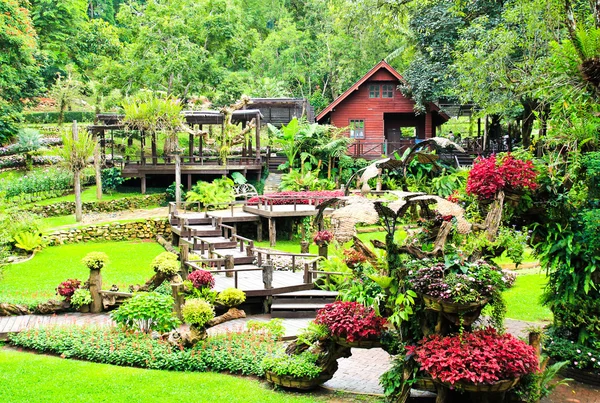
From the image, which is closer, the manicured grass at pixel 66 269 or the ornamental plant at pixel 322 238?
the ornamental plant at pixel 322 238

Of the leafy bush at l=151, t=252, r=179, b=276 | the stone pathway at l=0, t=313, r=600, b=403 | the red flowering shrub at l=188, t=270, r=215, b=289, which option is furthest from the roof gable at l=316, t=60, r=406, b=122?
the leafy bush at l=151, t=252, r=179, b=276

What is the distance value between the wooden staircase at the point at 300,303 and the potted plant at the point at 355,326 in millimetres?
5429

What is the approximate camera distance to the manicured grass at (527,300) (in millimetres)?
15727

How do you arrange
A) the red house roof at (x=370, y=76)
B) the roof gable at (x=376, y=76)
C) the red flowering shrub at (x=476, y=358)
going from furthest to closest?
the roof gable at (x=376, y=76) → the red house roof at (x=370, y=76) → the red flowering shrub at (x=476, y=358)

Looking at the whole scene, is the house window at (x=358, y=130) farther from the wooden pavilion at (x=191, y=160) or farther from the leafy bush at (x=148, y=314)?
the leafy bush at (x=148, y=314)

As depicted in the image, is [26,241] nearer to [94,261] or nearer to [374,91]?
[94,261]

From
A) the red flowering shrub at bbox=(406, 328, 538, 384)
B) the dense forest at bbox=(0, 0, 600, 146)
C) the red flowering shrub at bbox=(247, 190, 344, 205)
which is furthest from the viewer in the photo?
the red flowering shrub at bbox=(247, 190, 344, 205)

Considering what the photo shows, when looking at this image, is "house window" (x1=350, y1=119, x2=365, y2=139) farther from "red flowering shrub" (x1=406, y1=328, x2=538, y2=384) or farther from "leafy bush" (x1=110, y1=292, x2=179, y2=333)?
"red flowering shrub" (x1=406, y1=328, x2=538, y2=384)

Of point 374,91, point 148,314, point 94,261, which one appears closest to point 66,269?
point 94,261

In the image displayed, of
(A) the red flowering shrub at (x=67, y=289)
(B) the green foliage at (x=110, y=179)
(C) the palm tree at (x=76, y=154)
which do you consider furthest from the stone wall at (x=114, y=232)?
(A) the red flowering shrub at (x=67, y=289)

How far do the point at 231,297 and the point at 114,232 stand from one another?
481 inches

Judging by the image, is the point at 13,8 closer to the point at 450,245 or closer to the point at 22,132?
the point at 22,132

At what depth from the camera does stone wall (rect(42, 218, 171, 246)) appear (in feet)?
79.7

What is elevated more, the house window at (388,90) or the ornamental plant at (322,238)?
the house window at (388,90)
